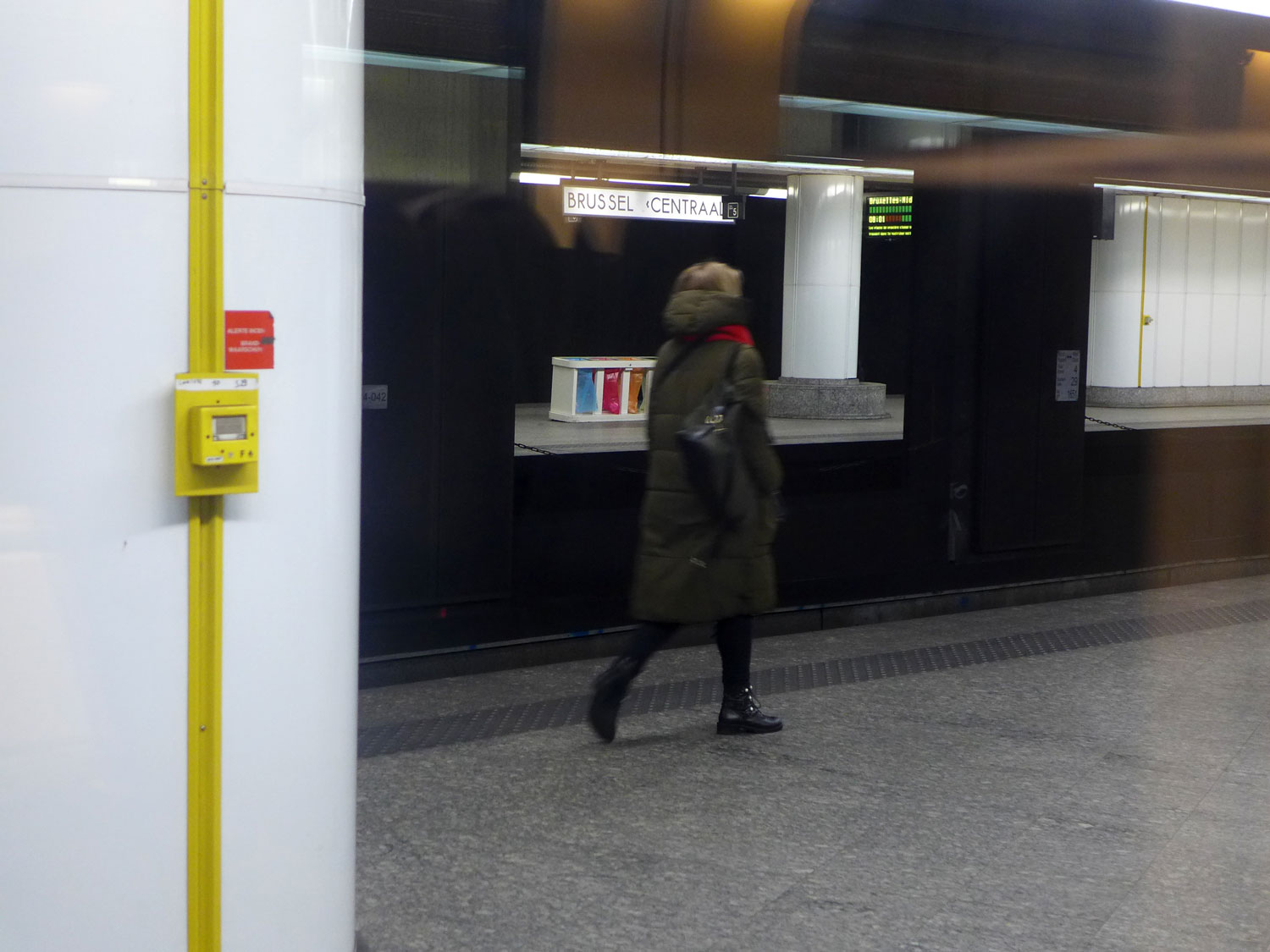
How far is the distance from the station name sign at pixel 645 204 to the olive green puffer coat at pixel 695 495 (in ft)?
6.58

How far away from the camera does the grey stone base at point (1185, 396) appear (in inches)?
378

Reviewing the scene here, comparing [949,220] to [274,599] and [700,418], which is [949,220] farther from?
[274,599]

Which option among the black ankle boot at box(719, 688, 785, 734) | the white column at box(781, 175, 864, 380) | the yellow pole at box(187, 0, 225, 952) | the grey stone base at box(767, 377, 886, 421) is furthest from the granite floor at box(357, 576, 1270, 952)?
the white column at box(781, 175, 864, 380)

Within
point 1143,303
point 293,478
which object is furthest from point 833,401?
point 293,478

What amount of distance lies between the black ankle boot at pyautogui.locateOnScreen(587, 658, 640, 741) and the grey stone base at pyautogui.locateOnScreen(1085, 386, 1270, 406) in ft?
17.3

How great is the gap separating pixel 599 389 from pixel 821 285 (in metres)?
2.90

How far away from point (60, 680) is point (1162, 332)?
30.7 feet

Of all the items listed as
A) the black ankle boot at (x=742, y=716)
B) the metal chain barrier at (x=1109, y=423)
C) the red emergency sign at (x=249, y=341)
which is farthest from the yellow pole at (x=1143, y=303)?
the red emergency sign at (x=249, y=341)

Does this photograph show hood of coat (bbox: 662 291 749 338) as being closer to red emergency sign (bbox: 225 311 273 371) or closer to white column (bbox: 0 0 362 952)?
white column (bbox: 0 0 362 952)

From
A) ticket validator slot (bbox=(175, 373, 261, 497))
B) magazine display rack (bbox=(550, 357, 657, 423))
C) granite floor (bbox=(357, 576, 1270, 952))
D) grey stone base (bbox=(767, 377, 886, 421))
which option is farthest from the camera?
grey stone base (bbox=(767, 377, 886, 421))

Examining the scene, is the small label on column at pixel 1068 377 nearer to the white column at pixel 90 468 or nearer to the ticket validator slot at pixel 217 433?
the ticket validator slot at pixel 217 433

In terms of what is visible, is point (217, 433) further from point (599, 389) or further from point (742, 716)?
point (599, 389)

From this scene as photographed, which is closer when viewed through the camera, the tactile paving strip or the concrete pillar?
the tactile paving strip

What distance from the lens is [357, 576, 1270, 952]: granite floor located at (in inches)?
149
